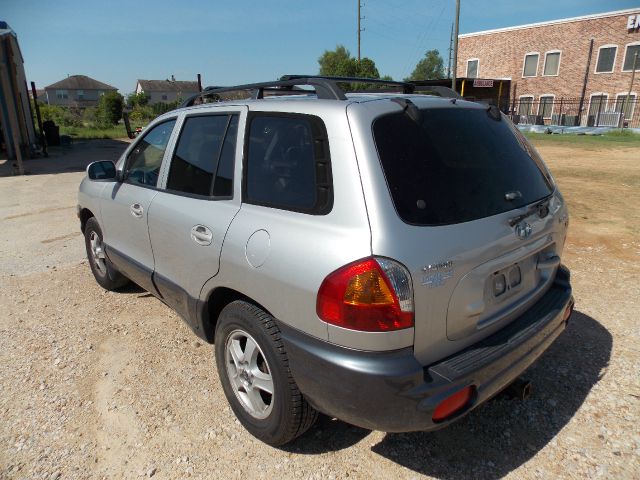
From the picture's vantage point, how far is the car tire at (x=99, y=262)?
4.28 m

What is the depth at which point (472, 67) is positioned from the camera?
45.9 metres

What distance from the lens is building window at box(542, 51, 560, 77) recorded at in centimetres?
3894

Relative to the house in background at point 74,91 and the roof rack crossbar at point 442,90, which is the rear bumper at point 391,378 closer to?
the roof rack crossbar at point 442,90

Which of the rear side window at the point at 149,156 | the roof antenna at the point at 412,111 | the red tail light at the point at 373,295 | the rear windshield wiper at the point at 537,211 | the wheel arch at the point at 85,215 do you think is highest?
the roof antenna at the point at 412,111

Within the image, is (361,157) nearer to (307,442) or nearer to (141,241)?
(307,442)

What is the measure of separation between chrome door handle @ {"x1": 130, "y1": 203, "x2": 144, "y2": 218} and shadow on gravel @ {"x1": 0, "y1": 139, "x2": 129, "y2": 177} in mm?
12186

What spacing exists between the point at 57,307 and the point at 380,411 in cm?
364

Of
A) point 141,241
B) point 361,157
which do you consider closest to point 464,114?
point 361,157

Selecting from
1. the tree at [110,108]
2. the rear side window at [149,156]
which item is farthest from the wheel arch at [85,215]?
the tree at [110,108]

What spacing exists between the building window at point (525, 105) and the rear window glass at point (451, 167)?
141 feet

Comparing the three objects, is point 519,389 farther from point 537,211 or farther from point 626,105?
point 626,105

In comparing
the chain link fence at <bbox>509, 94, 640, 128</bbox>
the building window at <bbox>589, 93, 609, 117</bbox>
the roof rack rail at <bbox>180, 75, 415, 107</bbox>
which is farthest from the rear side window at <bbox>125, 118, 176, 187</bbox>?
the building window at <bbox>589, 93, 609, 117</bbox>

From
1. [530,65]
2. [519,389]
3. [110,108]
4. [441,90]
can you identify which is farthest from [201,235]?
[110,108]

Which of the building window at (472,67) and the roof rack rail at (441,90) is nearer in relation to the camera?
the roof rack rail at (441,90)
